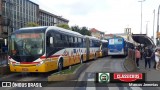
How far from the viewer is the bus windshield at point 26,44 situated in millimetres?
17766

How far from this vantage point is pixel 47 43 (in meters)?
18.1

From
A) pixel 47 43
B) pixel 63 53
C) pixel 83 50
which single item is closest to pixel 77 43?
pixel 83 50

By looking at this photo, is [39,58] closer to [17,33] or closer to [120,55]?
[17,33]

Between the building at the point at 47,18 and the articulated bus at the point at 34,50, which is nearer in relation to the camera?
the articulated bus at the point at 34,50

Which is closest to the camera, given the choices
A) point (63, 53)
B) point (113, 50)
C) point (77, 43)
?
point (63, 53)

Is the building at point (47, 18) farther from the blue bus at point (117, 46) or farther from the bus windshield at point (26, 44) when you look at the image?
the bus windshield at point (26, 44)

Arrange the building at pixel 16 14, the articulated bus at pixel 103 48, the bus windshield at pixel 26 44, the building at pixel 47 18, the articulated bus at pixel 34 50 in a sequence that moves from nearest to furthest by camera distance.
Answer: the articulated bus at pixel 34 50 → the bus windshield at pixel 26 44 → the articulated bus at pixel 103 48 → the building at pixel 16 14 → the building at pixel 47 18

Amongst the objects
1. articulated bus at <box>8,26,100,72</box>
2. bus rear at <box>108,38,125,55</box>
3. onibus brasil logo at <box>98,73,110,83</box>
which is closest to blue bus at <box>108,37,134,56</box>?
bus rear at <box>108,38,125,55</box>

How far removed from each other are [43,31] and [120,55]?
96.0ft

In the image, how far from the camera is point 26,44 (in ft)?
58.9

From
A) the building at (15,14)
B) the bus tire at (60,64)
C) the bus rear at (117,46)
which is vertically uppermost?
the building at (15,14)

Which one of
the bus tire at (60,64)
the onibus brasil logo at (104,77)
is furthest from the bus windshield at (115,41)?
the onibus brasil logo at (104,77)

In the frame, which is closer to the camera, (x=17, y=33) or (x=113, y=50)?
(x=17, y=33)

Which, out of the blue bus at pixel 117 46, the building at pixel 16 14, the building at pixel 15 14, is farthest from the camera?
the building at pixel 15 14
